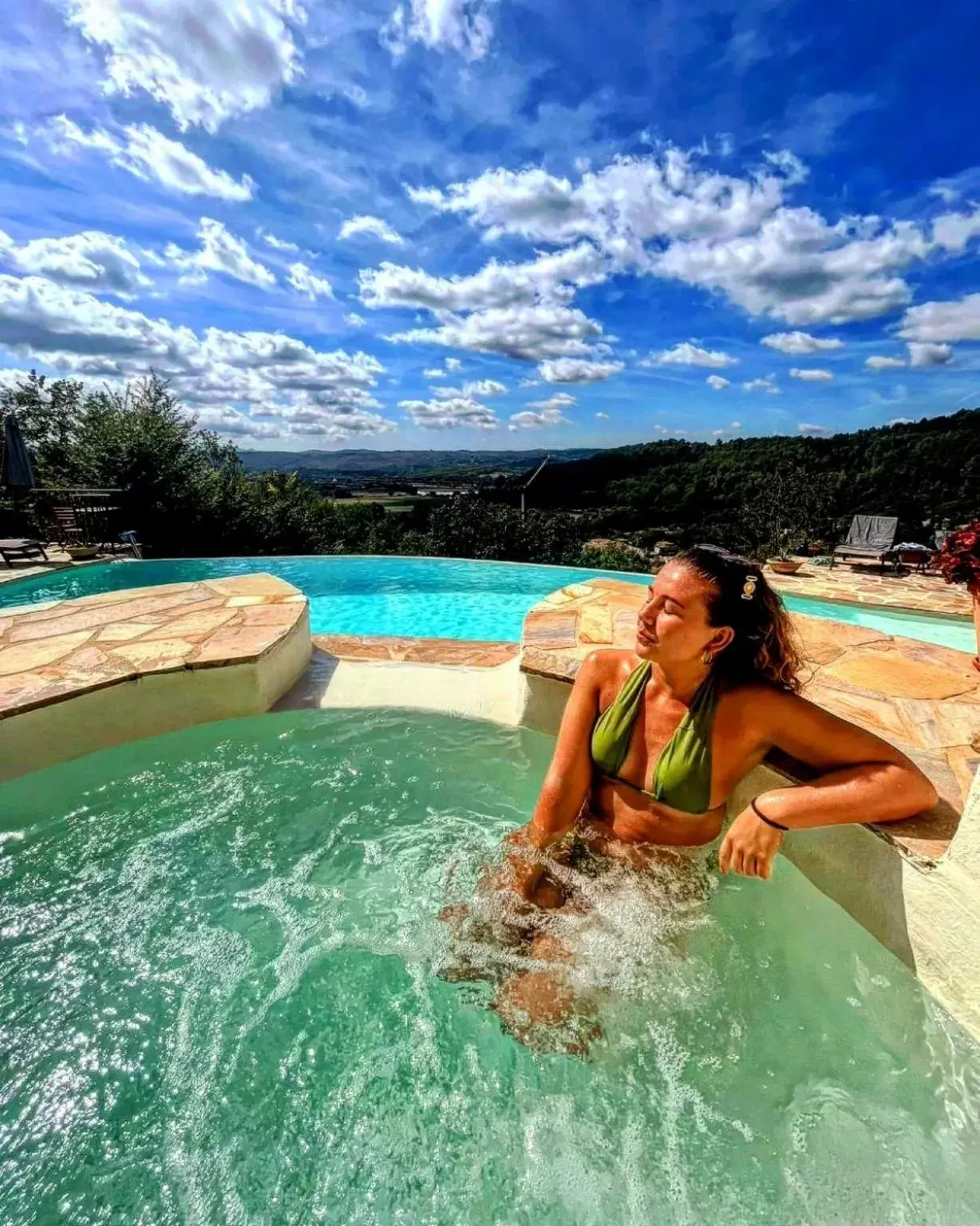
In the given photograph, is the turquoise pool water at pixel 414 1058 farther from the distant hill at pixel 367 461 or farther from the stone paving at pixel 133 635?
the distant hill at pixel 367 461

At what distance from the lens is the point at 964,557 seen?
1.89 metres

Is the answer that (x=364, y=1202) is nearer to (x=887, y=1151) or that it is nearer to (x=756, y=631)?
(x=887, y=1151)

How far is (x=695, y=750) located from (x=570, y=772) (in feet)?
1.50

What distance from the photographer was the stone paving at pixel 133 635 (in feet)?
10.3

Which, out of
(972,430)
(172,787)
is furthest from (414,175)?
(972,430)

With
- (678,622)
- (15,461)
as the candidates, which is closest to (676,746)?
(678,622)

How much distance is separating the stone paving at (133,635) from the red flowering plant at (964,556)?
357 cm

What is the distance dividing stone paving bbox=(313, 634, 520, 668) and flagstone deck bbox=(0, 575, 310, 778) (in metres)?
0.43

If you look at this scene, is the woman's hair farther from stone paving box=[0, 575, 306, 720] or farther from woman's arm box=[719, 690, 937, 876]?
stone paving box=[0, 575, 306, 720]

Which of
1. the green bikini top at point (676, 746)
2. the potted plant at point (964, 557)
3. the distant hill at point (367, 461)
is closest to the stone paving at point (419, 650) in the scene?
the green bikini top at point (676, 746)

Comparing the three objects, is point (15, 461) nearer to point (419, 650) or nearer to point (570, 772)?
point (419, 650)

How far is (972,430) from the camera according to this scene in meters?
22.5

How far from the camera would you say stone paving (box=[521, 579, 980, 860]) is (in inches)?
78.2

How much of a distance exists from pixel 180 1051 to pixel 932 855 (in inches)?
95.3
